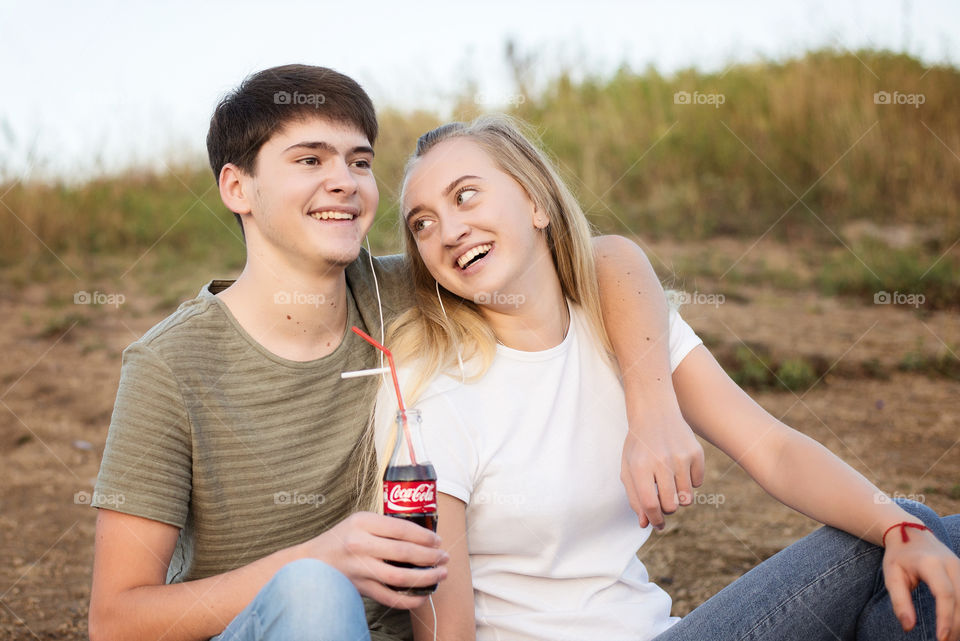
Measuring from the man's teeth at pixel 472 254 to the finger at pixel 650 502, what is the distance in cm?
76

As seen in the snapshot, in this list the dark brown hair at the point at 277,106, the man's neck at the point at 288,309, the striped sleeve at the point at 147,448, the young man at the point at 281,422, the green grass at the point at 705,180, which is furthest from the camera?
the green grass at the point at 705,180

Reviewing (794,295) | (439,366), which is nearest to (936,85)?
(794,295)

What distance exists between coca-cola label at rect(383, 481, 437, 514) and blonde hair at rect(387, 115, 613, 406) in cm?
61

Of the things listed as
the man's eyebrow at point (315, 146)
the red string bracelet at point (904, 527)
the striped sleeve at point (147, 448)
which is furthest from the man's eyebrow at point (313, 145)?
the red string bracelet at point (904, 527)

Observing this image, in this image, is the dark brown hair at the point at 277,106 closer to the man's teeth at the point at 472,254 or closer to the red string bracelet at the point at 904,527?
the man's teeth at the point at 472,254

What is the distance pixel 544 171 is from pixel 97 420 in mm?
3934

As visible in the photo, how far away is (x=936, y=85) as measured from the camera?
8.20m

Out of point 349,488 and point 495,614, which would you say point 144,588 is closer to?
point 349,488

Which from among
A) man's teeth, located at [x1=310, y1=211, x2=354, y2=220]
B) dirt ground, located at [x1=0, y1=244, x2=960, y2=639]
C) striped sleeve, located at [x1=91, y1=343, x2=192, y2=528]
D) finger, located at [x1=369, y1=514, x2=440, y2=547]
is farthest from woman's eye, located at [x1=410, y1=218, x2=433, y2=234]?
dirt ground, located at [x1=0, y1=244, x2=960, y2=639]

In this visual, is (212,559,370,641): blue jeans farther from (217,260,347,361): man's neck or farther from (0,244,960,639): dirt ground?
(0,244,960,639): dirt ground

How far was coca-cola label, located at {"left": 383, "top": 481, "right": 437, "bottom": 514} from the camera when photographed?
5.69 feet

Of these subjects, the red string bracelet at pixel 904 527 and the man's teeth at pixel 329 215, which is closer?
the red string bracelet at pixel 904 527

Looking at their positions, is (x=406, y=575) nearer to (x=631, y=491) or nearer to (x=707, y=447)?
(x=631, y=491)

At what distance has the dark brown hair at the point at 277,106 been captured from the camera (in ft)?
8.23
